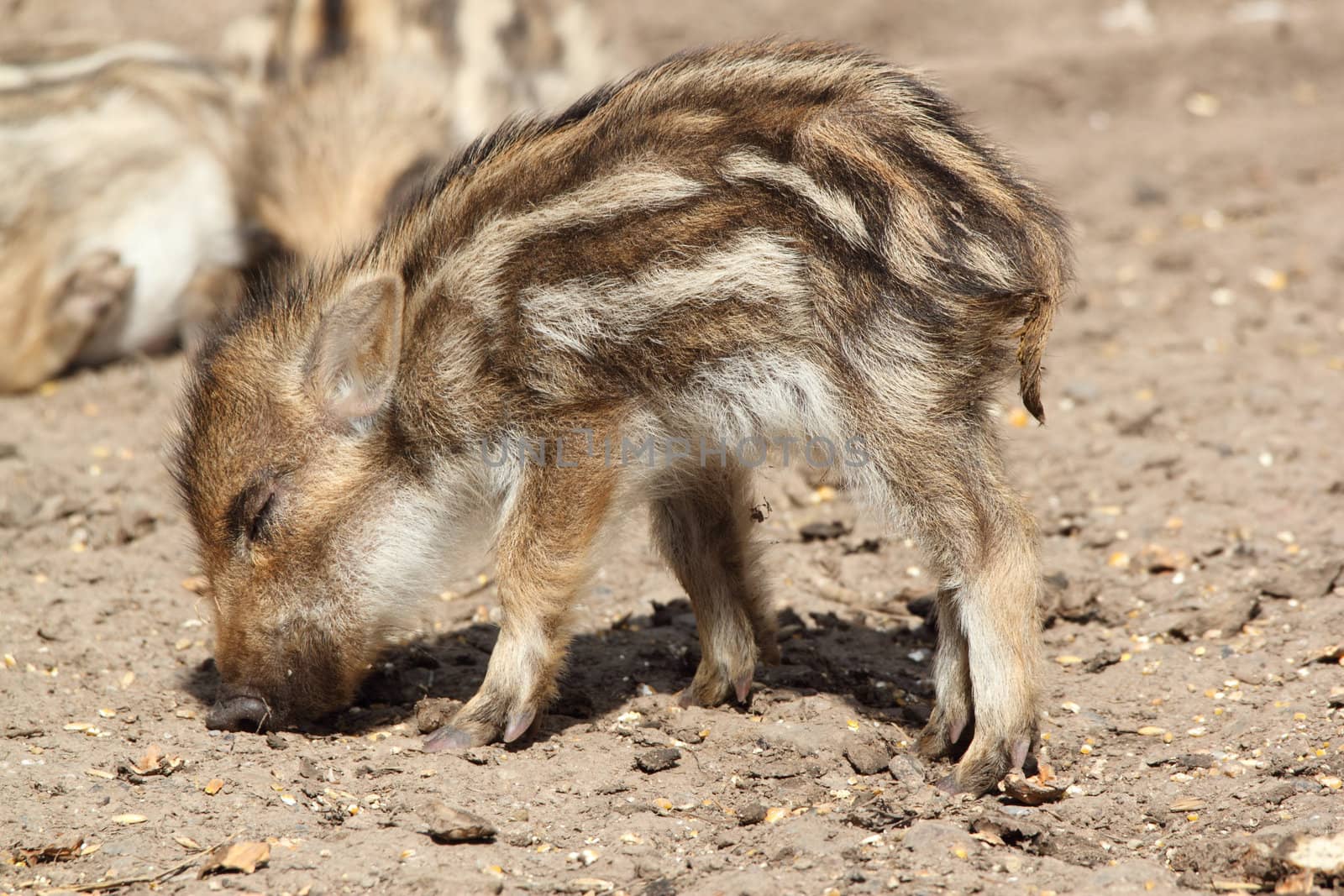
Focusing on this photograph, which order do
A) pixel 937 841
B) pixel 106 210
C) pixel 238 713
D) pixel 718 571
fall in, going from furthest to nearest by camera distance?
pixel 106 210 → pixel 718 571 → pixel 238 713 → pixel 937 841

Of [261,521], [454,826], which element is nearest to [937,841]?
[454,826]

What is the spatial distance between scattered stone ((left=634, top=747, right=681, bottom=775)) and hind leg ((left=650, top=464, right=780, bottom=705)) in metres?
0.38

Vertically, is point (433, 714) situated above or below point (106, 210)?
below

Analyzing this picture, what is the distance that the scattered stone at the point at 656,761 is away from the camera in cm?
371

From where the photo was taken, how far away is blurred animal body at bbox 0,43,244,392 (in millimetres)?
6691

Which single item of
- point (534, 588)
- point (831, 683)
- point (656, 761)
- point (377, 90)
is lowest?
point (831, 683)

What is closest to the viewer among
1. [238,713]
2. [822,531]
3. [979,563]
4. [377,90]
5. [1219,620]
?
[979,563]

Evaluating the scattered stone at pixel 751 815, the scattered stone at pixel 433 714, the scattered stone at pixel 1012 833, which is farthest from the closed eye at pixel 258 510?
the scattered stone at pixel 1012 833

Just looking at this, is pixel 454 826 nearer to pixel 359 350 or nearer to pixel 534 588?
pixel 534 588

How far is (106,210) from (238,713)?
3803mm

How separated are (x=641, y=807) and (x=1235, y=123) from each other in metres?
6.90

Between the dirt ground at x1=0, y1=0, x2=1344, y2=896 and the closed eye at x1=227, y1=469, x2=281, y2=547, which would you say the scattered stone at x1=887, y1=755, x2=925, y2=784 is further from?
the closed eye at x1=227, y1=469, x2=281, y2=547

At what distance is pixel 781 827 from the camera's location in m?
3.38

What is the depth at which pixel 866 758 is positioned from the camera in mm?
3719
